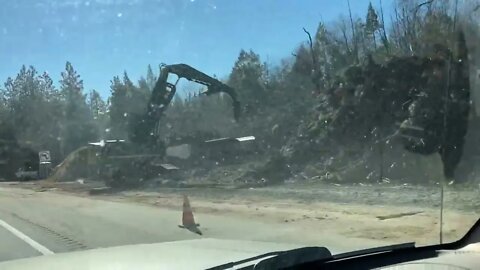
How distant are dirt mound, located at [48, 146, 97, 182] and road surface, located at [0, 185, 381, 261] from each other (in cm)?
1037

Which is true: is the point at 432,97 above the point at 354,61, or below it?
below

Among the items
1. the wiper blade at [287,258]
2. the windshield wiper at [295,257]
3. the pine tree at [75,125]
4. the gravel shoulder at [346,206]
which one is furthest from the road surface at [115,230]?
the pine tree at [75,125]

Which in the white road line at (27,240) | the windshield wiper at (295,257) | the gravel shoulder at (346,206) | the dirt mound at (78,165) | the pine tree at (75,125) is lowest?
the white road line at (27,240)

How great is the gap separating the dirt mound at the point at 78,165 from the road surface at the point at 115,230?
10.4m

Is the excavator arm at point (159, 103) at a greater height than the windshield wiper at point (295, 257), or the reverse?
the excavator arm at point (159, 103)

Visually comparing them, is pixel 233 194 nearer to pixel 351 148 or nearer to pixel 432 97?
pixel 351 148

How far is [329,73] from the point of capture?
28234 millimetres

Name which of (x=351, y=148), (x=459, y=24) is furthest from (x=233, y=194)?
(x=459, y=24)

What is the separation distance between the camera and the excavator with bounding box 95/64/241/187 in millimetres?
28078

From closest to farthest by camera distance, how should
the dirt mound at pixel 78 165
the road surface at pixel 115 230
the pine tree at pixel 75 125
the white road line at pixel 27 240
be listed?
the white road line at pixel 27 240 → the road surface at pixel 115 230 → the dirt mound at pixel 78 165 → the pine tree at pixel 75 125

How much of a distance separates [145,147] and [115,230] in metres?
15.0

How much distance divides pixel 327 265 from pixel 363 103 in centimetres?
2247

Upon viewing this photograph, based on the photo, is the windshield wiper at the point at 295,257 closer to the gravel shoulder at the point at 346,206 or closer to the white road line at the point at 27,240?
the gravel shoulder at the point at 346,206

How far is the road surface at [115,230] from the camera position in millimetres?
10922
